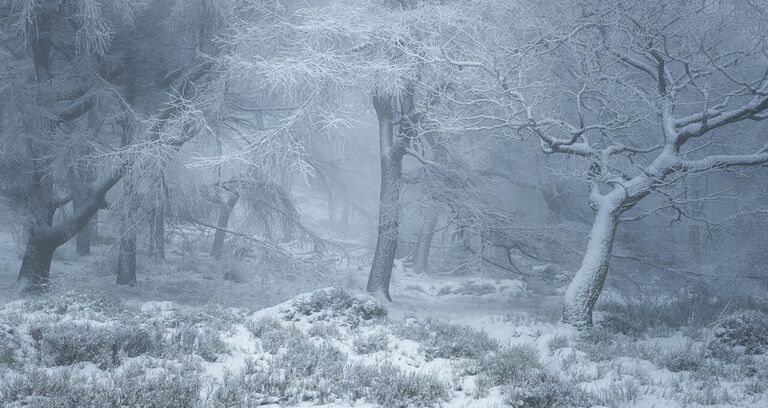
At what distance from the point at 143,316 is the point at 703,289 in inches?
507

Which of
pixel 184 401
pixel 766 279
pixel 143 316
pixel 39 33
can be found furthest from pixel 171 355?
pixel 766 279

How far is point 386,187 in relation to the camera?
13.3 metres

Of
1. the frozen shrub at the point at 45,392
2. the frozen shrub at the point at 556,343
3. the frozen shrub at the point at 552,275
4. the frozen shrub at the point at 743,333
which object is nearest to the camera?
the frozen shrub at the point at 45,392

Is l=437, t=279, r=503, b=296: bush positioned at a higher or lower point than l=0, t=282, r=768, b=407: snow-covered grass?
lower

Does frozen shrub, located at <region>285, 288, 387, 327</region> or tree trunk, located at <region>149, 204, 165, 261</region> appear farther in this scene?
tree trunk, located at <region>149, 204, 165, 261</region>

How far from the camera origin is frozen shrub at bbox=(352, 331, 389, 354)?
6.46 meters

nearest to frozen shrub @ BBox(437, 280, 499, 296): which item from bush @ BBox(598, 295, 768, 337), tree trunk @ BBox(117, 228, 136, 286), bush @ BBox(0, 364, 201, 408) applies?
bush @ BBox(598, 295, 768, 337)

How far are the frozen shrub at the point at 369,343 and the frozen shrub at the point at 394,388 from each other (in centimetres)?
110

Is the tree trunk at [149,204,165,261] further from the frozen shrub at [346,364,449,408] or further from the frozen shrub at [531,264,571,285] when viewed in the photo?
the frozen shrub at [531,264,571,285]

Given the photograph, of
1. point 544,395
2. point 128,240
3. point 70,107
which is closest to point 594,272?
point 544,395

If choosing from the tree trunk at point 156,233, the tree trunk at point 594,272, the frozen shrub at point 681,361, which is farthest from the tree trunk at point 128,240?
the frozen shrub at point 681,361

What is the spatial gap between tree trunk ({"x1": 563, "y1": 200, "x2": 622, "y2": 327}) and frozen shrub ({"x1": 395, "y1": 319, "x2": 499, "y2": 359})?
274 centimetres

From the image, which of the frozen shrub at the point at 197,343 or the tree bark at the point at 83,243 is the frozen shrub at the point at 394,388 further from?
the tree bark at the point at 83,243

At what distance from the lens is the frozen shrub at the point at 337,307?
8.10 m
